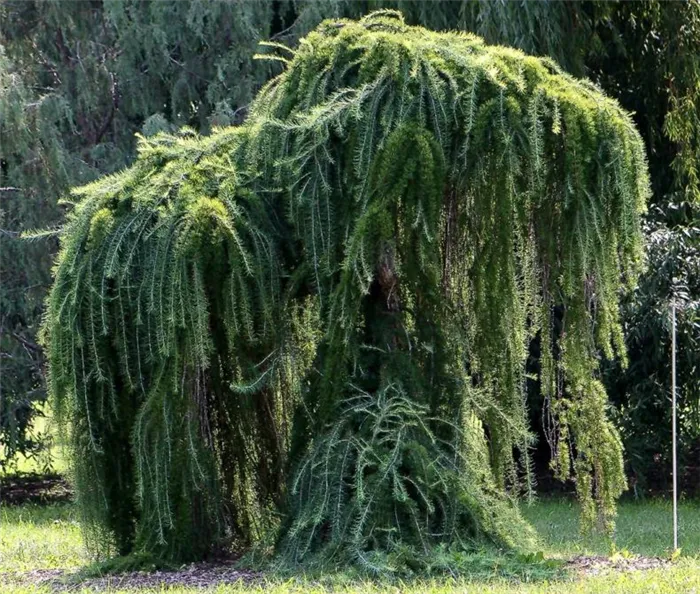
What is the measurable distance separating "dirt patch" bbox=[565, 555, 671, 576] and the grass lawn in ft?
0.32

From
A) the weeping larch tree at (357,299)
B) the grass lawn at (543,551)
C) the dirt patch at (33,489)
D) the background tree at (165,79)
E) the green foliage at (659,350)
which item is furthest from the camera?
the dirt patch at (33,489)

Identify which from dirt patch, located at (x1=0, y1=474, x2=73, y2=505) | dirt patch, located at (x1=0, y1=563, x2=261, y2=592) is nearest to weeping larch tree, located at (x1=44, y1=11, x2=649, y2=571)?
dirt patch, located at (x1=0, y1=563, x2=261, y2=592)

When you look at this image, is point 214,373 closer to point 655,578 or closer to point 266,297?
point 266,297

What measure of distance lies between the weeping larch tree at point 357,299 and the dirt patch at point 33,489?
6.12 metres

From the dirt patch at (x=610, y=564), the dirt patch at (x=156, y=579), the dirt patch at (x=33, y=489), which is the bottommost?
the dirt patch at (x=33, y=489)

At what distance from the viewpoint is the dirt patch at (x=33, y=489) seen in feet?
44.3

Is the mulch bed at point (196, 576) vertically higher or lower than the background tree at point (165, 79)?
lower

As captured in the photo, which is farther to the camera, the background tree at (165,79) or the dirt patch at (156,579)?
the background tree at (165,79)

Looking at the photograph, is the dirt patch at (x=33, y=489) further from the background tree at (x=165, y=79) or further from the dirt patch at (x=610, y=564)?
the dirt patch at (x=610, y=564)

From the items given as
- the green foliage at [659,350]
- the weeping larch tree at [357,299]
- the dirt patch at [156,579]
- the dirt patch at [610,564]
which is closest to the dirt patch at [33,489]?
the green foliage at [659,350]

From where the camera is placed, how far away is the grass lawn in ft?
20.5

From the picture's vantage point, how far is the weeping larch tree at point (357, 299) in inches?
270

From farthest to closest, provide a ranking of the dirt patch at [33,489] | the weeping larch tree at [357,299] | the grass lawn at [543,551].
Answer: the dirt patch at [33,489] → the weeping larch tree at [357,299] → the grass lawn at [543,551]

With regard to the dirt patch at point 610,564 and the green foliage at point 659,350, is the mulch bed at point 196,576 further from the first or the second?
the green foliage at point 659,350
